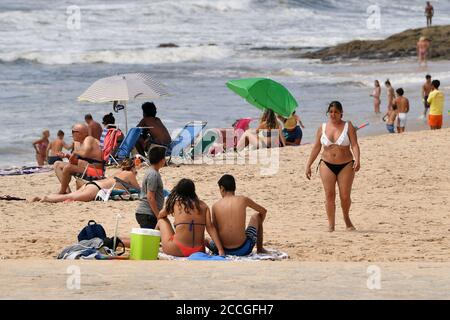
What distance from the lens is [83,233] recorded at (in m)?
8.44

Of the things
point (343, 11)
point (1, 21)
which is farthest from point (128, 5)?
point (343, 11)

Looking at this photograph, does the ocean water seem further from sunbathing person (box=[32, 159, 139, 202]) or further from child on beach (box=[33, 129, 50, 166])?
sunbathing person (box=[32, 159, 139, 202])

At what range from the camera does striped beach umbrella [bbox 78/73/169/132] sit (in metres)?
14.0

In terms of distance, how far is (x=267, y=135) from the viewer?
1539 cm

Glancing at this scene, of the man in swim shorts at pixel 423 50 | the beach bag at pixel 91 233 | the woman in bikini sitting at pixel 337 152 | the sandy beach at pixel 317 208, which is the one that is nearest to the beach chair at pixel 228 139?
the sandy beach at pixel 317 208

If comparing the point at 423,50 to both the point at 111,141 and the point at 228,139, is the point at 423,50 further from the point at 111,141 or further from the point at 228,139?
the point at 111,141

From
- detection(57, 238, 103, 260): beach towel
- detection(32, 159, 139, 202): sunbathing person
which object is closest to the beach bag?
detection(57, 238, 103, 260): beach towel

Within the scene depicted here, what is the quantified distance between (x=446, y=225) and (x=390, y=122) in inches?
292

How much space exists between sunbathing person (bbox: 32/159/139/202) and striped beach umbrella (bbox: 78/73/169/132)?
2472mm

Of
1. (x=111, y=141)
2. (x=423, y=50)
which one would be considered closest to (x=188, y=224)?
(x=111, y=141)

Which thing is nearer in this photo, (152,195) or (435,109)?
(152,195)

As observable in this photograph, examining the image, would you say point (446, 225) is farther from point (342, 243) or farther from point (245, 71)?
point (245, 71)

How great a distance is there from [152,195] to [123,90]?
532 centimetres

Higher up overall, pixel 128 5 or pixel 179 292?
pixel 128 5
